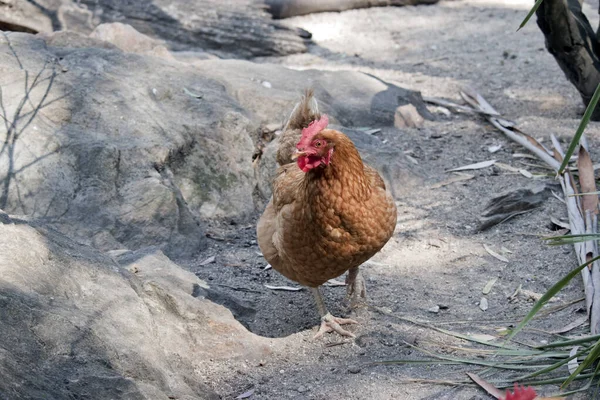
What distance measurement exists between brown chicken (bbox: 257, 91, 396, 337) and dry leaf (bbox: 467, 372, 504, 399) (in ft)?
2.87

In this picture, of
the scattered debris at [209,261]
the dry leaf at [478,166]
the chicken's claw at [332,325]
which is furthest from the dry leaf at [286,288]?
the dry leaf at [478,166]

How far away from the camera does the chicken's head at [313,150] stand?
361 centimetres

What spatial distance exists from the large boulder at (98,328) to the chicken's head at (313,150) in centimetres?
103

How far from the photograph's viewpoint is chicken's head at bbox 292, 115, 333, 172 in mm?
3609

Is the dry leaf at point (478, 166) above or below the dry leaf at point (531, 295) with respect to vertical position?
below

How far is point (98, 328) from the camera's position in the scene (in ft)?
10.3

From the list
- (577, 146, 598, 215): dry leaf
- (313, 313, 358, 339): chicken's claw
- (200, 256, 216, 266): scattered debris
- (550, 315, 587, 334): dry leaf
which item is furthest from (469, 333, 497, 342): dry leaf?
(200, 256, 216, 266): scattered debris

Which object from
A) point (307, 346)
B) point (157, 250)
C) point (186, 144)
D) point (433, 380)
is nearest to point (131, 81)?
point (186, 144)

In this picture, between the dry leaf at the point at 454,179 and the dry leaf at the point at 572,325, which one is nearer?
the dry leaf at the point at 572,325

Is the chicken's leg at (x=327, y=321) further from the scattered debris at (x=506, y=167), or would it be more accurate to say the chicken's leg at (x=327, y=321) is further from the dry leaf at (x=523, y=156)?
the dry leaf at (x=523, y=156)

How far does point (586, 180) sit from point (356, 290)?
1.91 metres

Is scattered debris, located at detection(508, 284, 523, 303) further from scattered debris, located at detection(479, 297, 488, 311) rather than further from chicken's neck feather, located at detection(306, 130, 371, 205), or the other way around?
chicken's neck feather, located at detection(306, 130, 371, 205)

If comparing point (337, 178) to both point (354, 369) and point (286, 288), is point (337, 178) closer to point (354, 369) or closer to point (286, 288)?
point (354, 369)

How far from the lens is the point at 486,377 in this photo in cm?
340
